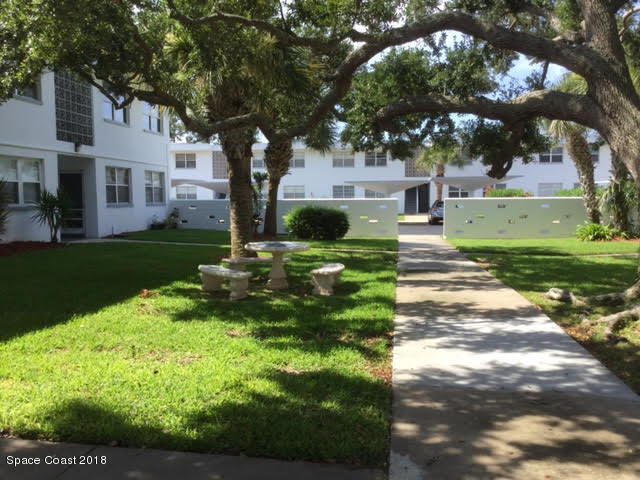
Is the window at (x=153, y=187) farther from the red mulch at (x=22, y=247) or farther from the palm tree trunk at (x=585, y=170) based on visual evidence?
the palm tree trunk at (x=585, y=170)

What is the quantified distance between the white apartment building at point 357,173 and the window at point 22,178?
17337 millimetres

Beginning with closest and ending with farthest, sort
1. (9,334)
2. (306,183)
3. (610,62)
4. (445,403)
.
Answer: (445,403) < (9,334) < (610,62) < (306,183)

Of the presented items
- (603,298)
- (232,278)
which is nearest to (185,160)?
(232,278)

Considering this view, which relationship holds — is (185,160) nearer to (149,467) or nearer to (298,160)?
(298,160)

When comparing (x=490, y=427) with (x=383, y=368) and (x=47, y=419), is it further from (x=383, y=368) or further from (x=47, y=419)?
(x=47, y=419)

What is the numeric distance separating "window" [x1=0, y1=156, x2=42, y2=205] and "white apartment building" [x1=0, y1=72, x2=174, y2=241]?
0.09 ft

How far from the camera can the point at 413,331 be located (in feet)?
21.3

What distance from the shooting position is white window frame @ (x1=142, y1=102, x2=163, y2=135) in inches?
840

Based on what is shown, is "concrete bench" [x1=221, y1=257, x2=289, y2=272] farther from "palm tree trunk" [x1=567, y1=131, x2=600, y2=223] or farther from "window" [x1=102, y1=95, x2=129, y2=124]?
"palm tree trunk" [x1=567, y1=131, x2=600, y2=223]

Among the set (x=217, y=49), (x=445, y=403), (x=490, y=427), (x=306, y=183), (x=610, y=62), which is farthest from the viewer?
(x=306, y=183)

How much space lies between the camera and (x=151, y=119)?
22.0 m

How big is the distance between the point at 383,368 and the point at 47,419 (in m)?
2.89

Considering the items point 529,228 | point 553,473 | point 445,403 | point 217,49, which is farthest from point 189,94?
point 529,228

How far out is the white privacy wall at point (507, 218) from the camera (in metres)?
20.0
